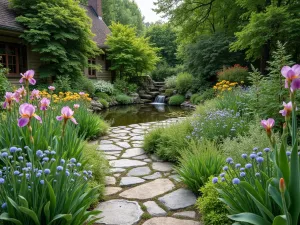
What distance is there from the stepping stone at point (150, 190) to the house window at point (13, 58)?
1084 cm

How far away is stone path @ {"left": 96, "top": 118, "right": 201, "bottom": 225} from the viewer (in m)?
2.29

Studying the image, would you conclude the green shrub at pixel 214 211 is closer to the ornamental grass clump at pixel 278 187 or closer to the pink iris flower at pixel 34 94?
the ornamental grass clump at pixel 278 187

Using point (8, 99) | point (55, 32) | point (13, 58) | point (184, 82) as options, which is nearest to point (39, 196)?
point (8, 99)

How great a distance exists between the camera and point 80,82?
13.0 meters

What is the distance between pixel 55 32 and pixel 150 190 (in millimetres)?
10978

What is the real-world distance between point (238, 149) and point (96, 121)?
11.9ft

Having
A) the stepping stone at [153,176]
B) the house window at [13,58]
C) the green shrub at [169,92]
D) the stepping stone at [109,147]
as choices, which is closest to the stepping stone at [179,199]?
the stepping stone at [153,176]

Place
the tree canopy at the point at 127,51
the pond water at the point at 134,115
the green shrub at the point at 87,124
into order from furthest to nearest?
the tree canopy at the point at 127,51 < the pond water at the point at 134,115 < the green shrub at the point at 87,124

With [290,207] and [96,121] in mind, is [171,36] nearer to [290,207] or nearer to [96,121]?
[96,121]

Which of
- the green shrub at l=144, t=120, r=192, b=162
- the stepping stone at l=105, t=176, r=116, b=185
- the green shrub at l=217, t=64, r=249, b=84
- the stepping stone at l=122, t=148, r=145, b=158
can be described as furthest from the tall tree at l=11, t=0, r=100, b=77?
the stepping stone at l=105, t=176, r=116, b=185

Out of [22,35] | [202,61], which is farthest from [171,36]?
[22,35]

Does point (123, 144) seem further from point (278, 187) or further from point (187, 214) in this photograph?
point (278, 187)

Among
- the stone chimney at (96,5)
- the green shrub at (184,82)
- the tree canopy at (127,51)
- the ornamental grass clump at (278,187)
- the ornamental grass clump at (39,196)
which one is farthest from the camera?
the stone chimney at (96,5)

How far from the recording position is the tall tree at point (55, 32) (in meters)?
11.4
